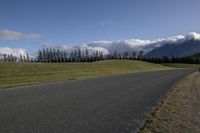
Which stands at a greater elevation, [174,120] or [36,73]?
[174,120]

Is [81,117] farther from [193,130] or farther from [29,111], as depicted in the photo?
[193,130]

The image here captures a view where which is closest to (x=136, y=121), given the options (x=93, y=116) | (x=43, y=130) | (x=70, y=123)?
(x=93, y=116)

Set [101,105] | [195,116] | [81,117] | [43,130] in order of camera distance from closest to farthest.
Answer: [43,130] → [81,117] → [195,116] → [101,105]

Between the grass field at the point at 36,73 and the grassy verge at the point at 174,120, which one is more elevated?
the grassy verge at the point at 174,120

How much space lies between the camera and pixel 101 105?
12.3 m

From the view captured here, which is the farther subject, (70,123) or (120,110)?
(120,110)

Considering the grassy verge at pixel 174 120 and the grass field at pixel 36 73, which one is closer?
the grassy verge at pixel 174 120

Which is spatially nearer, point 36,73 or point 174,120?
point 174,120

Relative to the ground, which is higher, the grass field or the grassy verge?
the grassy verge

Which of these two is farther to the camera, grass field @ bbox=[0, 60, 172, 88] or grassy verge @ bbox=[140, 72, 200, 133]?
grass field @ bbox=[0, 60, 172, 88]

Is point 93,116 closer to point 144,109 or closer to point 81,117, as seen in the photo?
point 81,117

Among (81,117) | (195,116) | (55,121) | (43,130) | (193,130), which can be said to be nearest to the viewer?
(43,130)

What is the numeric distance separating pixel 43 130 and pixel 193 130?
4.03m

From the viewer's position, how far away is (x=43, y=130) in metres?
7.68
